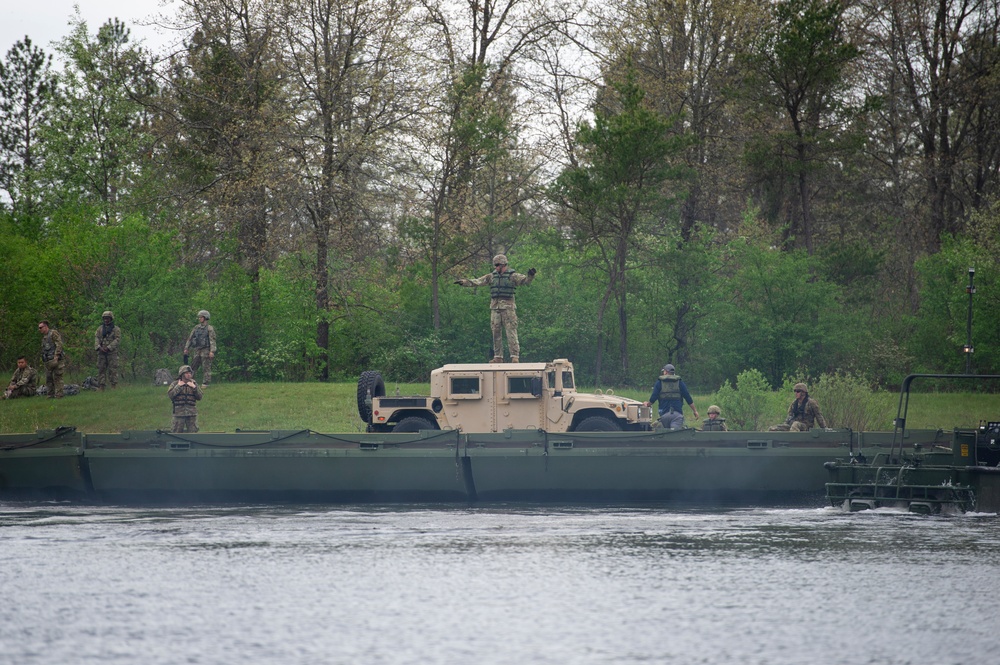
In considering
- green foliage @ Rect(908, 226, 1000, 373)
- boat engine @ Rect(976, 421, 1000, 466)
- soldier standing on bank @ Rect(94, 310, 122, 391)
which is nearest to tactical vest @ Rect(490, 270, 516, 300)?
boat engine @ Rect(976, 421, 1000, 466)

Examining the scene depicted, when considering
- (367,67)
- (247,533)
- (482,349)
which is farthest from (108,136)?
(247,533)

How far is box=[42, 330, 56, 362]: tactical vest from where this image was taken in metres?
29.2

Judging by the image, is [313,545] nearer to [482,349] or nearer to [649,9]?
[482,349]

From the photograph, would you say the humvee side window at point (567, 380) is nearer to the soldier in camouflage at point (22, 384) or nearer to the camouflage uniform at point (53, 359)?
the camouflage uniform at point (53, 359)

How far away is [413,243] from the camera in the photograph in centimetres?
3450

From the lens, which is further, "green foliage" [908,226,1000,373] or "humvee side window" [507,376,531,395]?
"green foliage" [908,226,1000,373]

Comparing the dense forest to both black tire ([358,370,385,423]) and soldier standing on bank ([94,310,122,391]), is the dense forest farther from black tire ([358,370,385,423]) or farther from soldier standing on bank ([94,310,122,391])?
black tire ([358,370,385,423])

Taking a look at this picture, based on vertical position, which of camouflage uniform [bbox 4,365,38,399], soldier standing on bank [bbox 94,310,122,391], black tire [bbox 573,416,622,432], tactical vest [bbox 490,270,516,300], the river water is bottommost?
the river water

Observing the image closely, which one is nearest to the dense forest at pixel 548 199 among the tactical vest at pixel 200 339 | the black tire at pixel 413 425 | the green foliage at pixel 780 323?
the green foliage at pixel 780 323

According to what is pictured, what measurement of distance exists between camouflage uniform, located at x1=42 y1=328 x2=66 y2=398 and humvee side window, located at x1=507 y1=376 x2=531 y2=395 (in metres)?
13.6

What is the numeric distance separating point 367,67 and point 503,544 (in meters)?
22.4

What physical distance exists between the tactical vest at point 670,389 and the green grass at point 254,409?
17.4ft

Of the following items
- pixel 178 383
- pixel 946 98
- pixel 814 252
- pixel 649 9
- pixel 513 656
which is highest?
pixel 649 9

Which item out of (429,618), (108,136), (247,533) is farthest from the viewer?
(108,136)
